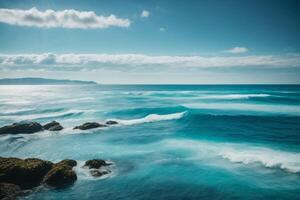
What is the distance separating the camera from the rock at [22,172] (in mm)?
14914

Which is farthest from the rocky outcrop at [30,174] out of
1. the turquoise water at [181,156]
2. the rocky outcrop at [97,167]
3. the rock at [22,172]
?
the rocky outcrop at [97,167]

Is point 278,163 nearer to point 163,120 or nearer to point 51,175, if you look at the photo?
point 51,175

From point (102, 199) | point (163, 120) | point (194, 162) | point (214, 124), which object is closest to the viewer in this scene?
point (102, 199)

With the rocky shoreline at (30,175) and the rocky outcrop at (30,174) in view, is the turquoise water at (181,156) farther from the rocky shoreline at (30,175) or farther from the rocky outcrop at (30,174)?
the rocky outcrop at (30,174)

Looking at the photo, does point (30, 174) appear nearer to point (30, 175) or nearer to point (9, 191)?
point (30, 175)

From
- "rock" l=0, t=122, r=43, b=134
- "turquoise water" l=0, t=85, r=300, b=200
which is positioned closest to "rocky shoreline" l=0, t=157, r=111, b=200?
"turquoise water" l=0, t=85, r=300, b=200

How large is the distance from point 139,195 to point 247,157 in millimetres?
9947

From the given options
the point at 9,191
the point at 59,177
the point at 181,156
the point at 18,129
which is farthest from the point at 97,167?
the point at 18,129

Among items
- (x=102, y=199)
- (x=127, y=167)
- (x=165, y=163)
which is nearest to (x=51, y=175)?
(x=102, y=199)

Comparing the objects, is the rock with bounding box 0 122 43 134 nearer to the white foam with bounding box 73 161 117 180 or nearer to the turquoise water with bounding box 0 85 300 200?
the turquoise water with bounding box 0 85 300 200

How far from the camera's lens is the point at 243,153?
69.9 ft

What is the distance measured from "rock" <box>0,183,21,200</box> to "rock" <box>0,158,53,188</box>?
485 mm

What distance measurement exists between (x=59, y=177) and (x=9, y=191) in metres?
2.59

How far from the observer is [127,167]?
59.7 ft
